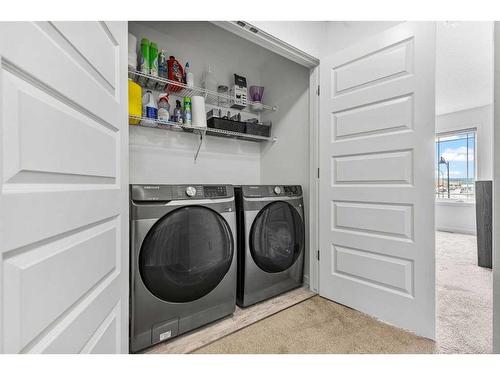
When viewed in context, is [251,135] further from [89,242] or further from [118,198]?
[89,242]

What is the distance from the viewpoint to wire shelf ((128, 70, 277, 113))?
1705 millimetres

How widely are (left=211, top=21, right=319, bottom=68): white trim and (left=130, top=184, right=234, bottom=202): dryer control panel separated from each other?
3.35ft

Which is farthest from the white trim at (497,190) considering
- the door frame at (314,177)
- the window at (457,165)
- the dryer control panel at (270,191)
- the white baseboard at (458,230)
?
the window at (457,165)

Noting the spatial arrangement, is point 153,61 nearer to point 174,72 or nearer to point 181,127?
point 174,72

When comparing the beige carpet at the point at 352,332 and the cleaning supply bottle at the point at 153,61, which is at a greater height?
the cleaning supply bottle at the point at 153,61

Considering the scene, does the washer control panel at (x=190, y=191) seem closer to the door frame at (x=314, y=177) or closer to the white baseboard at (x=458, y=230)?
the door frame at (x=314, y=177)

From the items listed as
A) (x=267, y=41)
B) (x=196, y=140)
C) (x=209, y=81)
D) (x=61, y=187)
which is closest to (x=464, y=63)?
(x=267, y=41)

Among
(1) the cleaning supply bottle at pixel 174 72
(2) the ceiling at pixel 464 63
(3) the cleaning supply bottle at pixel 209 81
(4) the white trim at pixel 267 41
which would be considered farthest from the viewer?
(2) the ceiling at pixel 464 63

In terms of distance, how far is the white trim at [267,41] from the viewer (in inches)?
59.8

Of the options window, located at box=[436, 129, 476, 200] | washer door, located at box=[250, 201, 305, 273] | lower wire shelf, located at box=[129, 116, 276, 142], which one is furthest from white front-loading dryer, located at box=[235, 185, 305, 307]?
window, located at box=[436, 129, 476, 200]

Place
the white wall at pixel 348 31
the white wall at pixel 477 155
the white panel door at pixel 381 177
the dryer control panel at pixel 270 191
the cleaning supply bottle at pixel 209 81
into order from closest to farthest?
the white panel door at pixel 381 177 < the white wall at pixel 348 31 < the dryer control panel at pixel 270 191 < the cleaning supply bottle at pixel 209 81 < the white wall at pixel 477 155

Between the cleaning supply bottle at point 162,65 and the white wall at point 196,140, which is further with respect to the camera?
the white wall at point 196,140

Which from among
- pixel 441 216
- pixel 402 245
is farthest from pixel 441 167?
pixel 402 245

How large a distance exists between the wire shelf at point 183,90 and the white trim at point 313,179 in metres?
0.49
